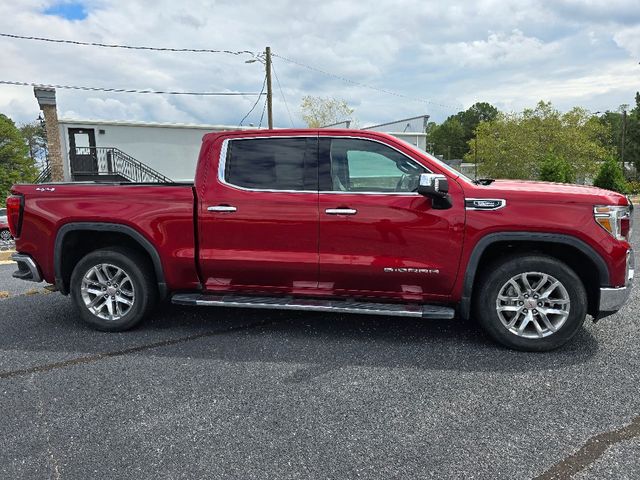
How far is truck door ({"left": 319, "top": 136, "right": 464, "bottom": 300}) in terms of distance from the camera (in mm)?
3596

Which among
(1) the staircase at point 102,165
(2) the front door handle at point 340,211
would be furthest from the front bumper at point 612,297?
(1) the staircase at point 102,165

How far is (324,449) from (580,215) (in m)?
2.59

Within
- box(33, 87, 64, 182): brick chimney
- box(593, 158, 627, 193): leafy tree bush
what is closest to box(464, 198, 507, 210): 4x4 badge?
box(33, 87, 64, 182): brick chimney

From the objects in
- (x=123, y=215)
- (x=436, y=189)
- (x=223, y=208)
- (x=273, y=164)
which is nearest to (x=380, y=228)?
(x=436, y=189)

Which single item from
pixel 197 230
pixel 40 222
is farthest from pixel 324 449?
pixel 40 222

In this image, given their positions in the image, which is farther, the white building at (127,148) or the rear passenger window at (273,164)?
the white building at (127,148)

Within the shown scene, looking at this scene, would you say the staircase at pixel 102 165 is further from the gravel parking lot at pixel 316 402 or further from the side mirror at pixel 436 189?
the side mirror at pixel 436 189

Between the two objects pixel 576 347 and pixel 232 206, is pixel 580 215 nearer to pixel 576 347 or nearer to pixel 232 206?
pixel 576 347

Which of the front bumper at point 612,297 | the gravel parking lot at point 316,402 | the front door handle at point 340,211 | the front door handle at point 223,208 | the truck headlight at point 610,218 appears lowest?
the gravel parking lot at point 316,402

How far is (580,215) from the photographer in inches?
135

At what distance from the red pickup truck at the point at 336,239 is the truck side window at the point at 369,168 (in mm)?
12

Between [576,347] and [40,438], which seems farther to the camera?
[576,347]

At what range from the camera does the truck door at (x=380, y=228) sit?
3.60 m

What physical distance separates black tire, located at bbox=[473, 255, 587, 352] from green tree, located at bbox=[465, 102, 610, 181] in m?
31.4
